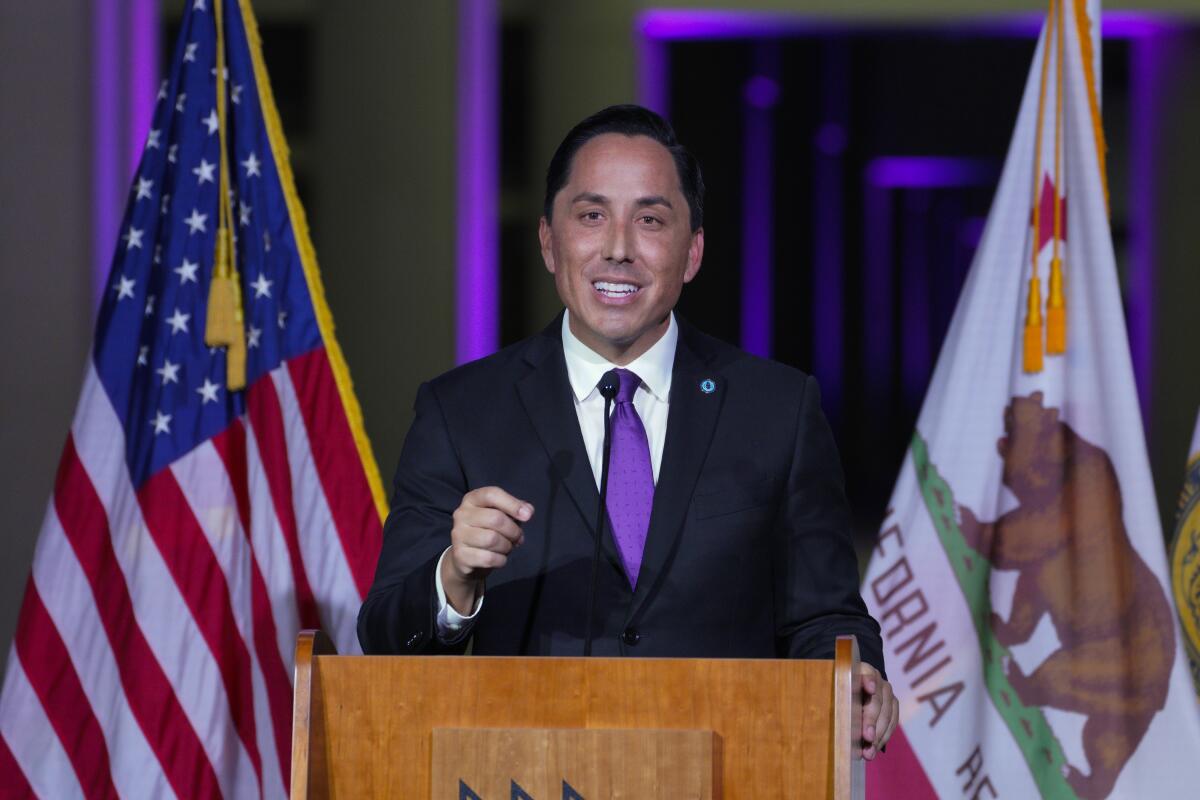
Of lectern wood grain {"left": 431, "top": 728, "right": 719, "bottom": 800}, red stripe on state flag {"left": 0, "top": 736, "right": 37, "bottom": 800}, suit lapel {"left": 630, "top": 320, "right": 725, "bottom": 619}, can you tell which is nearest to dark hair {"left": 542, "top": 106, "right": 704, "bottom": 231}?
suit lapel {"left": 630, "top": 320, "right": 725, "bottom": 619}

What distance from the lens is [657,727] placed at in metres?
1.60

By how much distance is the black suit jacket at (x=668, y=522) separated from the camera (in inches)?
80.5

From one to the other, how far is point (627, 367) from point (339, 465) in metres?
1.30

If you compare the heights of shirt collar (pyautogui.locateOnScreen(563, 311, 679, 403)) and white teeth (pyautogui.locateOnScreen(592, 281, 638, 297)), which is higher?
white teeth (pyautogui.locateOnScreen(592, 281, 638, 297))

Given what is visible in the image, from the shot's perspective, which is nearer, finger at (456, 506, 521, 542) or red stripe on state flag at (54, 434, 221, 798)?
finger at (456, 506, 521, 542)

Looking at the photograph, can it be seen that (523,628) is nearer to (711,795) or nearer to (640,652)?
(640,652)

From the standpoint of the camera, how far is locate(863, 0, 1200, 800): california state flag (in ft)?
10.4

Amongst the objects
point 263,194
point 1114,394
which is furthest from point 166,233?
point 1114,394

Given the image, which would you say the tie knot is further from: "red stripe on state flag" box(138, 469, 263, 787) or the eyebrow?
"red stripe on state flag" box(138, 469, 263, 787)

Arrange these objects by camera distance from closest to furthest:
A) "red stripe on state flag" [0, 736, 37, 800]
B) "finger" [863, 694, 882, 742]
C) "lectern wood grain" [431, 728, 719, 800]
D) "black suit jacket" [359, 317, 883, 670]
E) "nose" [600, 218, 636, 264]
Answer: "lectern wood grain" [431, 728, 719, 800], "finger" [863, 694, 882, 742], "black suit jacket" [359, 317, 883, 670], "nose" [600, 218, 636, 264], "red stripe on state flag" [0, 736, 37, 800]

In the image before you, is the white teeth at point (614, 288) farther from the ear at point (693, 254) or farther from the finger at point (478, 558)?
the finger at point (478, 558)

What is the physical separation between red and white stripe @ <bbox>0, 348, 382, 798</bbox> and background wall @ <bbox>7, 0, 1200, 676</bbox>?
0.81 metres

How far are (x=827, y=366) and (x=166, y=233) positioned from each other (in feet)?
5.46

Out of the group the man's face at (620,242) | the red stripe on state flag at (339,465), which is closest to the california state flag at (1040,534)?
the red stripe on state flag at (339,465)
